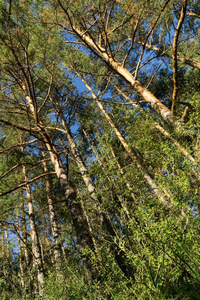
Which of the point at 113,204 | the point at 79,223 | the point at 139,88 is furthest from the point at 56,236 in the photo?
the point at 139,88

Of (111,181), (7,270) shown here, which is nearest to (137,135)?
(111,181)

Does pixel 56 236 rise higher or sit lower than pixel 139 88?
lower

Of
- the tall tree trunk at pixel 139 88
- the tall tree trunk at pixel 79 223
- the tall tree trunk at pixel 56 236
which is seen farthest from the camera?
the tall tree trunk at pixel 139 88

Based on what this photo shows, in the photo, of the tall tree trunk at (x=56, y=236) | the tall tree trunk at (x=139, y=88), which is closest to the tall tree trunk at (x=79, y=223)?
the tall tree trunk at (x=56, y=236)

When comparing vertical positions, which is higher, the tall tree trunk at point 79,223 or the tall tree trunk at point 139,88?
the tall tree trunk at point 139,88

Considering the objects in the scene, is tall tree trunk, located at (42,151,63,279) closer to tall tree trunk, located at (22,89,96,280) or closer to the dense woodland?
the dense woodland

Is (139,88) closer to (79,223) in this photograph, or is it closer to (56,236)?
(79,223)

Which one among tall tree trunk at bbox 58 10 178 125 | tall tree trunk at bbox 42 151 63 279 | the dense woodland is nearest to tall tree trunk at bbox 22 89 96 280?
the dense woodland

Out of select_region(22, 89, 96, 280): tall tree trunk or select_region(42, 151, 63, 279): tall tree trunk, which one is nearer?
select_region(42, 151, 63, 279): tall tree trunk

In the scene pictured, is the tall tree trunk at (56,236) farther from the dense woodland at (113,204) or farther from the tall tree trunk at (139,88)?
the tall tree trunk at (139,88)

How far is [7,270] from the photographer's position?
3070mm

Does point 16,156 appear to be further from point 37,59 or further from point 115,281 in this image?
point 115,281

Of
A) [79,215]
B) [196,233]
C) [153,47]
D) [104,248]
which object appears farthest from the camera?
[153,47]

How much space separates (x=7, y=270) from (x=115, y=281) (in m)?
1.82
